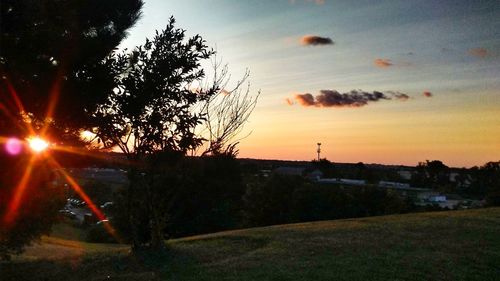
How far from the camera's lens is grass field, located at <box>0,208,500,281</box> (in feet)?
25.6

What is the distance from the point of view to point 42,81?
8.26 m

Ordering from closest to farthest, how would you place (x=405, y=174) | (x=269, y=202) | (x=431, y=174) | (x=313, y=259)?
(x=313, y=259) → (x=269, y=202) → (x=431, y=174) → (x=405, y=174)

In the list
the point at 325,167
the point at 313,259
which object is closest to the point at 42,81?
the point at 313,259

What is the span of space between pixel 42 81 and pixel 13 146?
46.3 inches

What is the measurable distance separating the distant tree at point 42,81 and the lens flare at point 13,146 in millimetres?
77

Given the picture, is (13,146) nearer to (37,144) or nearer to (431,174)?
(37,144)

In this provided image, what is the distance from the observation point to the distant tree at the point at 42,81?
815cm

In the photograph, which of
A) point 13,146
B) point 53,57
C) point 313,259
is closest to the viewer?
point 13,146

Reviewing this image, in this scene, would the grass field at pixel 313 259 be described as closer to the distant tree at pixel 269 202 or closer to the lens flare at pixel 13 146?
the lens flare at pixel 13 146

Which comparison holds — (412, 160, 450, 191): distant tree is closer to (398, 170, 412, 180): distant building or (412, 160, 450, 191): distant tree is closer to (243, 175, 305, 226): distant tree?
(398, 170, 412, 180): distant building

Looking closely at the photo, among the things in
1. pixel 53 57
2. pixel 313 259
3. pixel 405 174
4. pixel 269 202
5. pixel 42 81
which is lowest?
pixel 269 202

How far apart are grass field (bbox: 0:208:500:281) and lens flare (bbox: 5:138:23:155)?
7.84 feet

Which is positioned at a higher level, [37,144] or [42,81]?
[42,81]

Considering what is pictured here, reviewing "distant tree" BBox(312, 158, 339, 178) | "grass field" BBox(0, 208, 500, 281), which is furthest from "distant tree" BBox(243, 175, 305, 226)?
"distant tree" BBox(312, 158, 339, 178)
